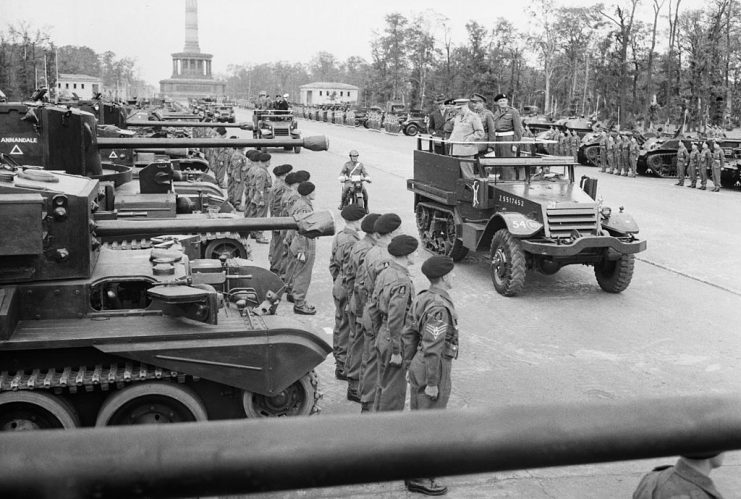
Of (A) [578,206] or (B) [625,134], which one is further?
(B) [625,134]

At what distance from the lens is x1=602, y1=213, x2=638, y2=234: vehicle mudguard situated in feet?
38.4

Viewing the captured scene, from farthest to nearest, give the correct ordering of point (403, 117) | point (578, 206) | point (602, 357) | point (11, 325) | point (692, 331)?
point (403, 117), point (578, 206), point (692, 331), point (602, 357), point (11, 325)

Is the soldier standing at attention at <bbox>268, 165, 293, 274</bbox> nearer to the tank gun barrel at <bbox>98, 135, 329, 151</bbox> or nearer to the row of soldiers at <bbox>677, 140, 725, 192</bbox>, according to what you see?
the tank gun barrel at <bbox>98, 135, 329, 151</bbox>

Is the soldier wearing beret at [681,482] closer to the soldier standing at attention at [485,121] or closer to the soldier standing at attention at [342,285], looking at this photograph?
the soldier standing at attention at [342,285]

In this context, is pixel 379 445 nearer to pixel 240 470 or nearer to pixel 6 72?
pixel 240 470

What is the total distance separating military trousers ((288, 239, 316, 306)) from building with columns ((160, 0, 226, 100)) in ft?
319

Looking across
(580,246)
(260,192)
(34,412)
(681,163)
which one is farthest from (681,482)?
(681,163)

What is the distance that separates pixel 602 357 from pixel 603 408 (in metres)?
8.46

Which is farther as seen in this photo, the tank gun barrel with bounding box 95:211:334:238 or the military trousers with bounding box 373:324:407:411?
the military trousers with bounding box 373:324:407:411

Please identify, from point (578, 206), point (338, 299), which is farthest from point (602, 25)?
point (338, 299)

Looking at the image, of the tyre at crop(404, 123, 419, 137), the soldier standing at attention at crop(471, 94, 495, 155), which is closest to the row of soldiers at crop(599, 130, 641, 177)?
the soldier standing at attention at crop(471, 94, 495, 155)

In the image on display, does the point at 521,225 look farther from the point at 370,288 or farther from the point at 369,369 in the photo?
the point at 369,369

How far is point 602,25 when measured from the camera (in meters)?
51.5

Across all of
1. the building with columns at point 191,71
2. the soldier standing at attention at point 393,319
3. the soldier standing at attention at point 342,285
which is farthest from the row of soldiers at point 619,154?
the building with columns at point 191,71
